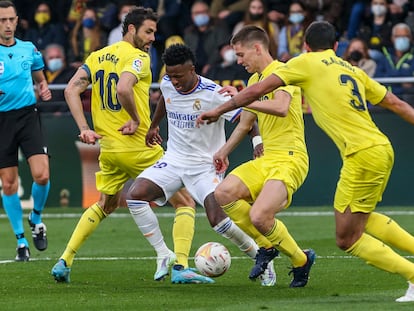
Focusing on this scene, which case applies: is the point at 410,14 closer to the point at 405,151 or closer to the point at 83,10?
the point at 405,151

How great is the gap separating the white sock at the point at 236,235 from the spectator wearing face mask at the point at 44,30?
11915 mm

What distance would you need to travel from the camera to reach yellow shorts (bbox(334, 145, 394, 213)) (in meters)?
9.10

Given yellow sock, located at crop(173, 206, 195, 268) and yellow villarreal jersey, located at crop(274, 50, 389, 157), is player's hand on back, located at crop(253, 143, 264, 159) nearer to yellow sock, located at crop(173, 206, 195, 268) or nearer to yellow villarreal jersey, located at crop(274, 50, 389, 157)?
yellow sock, located at crop(173, 206, 195, 268)

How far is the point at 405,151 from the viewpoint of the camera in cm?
Result: 1847

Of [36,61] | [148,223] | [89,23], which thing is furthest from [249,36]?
[89,23]

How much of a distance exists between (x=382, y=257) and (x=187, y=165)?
7.93ft

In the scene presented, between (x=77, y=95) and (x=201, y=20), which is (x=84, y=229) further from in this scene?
(x=201, y=20)

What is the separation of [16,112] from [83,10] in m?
10.2

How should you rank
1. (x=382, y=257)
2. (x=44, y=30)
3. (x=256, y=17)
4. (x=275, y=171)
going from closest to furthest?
1. (x=382, y=257)
2. (x=275, y=171)
3. (x=256, y=17)
4. (x=44, y=30)

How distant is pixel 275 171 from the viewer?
400 inches

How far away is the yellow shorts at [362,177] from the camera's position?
9102 millimetres

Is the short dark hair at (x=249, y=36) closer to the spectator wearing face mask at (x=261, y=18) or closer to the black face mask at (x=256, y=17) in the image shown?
the spectator wearing face mask at (x=261, y=18)

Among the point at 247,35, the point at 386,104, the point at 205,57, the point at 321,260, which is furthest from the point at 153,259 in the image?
the point at 205,57

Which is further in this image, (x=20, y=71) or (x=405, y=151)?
(x=405, y=151)
